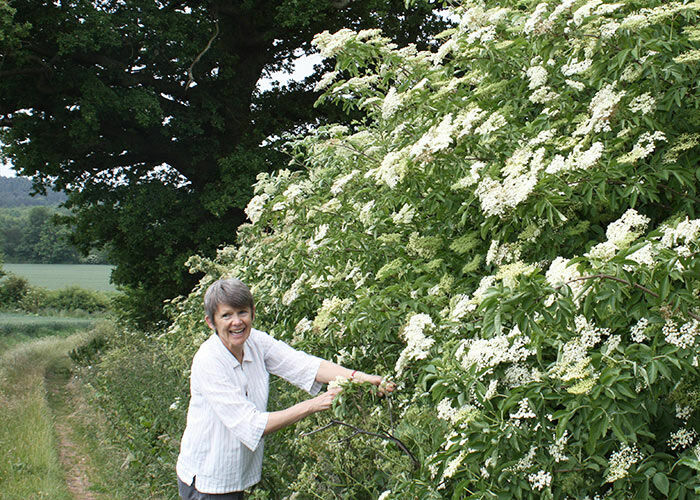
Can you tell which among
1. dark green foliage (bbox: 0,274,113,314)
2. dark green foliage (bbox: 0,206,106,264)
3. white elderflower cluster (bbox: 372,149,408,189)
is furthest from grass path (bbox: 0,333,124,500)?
dark green foliage (bbox: 0,206,106,264)

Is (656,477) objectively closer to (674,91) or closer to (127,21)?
(674,91)

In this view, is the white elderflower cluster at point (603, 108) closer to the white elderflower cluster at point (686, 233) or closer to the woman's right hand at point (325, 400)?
the white elderflower cluster at point (686, 233)

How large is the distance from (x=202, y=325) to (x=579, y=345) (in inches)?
203

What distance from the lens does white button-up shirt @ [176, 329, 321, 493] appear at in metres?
2.85

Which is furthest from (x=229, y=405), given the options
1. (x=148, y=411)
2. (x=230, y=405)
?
(x=148, y=411)

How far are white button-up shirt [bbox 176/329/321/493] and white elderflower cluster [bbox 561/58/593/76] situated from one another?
73.1 inches

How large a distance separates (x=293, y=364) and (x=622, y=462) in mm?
1745

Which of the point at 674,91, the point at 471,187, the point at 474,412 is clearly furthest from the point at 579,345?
the point at 674,91

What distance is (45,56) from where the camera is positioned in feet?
42.4

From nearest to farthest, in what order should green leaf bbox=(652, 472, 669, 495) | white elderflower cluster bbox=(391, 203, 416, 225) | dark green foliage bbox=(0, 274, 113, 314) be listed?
1. green leaf bbox=(652, 472, 669, 495)
2. white elderflower cluster bbox=(391, 203, 416, 225)
3. dark green foliage bbox=(0, 274, 113, 314)

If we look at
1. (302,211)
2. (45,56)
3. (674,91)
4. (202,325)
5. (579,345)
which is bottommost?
(202,325)

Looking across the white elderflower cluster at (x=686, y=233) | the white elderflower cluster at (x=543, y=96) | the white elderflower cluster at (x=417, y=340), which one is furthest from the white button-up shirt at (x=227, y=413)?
the white elderflower cluster at (x=686, y=233)

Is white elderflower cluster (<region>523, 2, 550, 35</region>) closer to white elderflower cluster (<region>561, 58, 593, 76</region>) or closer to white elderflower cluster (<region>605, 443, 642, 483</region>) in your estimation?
white elderflower cluster (<region>561, 58, 593, 76</region>)

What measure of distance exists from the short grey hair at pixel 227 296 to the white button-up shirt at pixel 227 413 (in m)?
0.16
